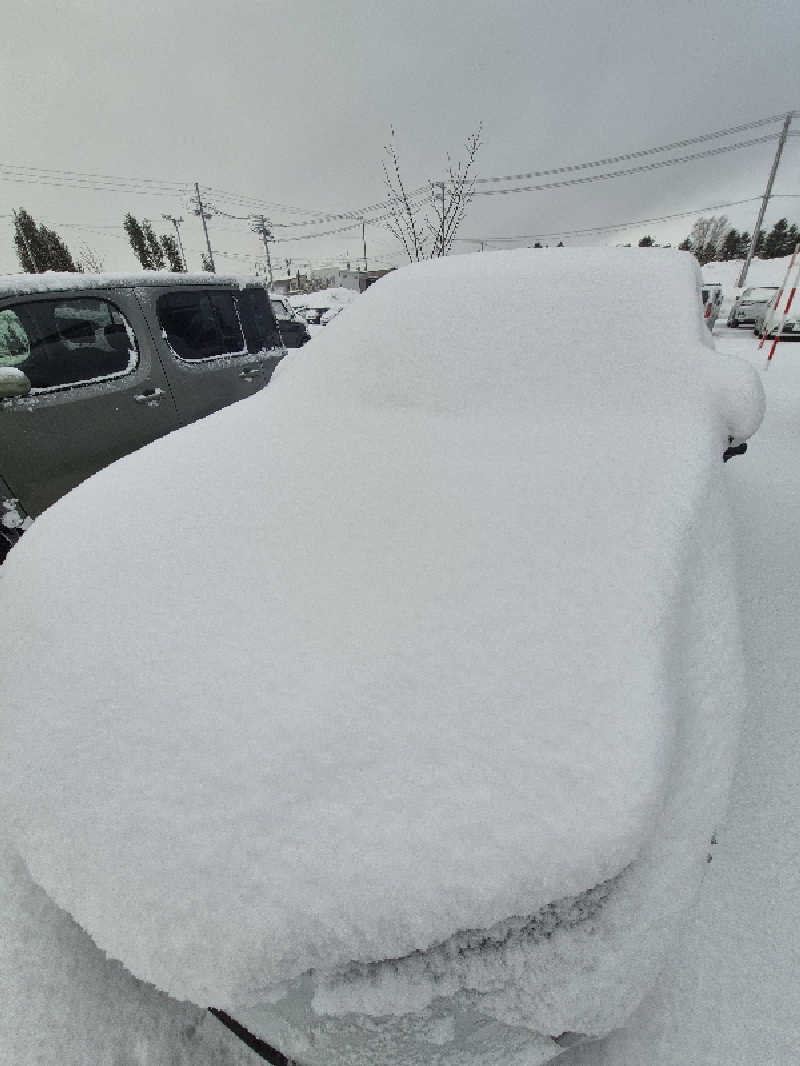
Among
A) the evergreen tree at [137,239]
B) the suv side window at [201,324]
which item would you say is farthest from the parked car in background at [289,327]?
the evergreen tree at [137,239]

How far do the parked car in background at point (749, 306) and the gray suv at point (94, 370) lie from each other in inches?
656

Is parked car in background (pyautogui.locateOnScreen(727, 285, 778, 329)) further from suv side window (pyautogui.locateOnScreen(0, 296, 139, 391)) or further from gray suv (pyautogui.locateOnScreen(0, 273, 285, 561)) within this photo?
suv side window (pyautogui.locateOnScreen(0, 296, 139, 391))

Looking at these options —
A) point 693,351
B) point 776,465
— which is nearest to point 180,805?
point 693,351

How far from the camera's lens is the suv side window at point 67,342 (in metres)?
2.73

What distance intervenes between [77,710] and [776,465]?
14.5 ft

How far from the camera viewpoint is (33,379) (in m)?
2.79

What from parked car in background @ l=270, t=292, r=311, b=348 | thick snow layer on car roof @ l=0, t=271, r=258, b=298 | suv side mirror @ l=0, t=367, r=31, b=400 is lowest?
parked car in background @ l=270, t=292, r=311, b=348

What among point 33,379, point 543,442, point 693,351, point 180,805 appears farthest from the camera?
point 33,379

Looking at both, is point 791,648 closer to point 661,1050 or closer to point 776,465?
point 661,1050

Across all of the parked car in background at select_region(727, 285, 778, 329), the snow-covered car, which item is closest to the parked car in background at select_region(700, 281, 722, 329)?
the snow-covered car

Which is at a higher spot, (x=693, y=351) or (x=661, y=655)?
(x=693, y=351)

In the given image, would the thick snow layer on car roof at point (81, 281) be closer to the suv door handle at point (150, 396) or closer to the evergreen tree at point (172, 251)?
the suv door handle at point (150, 396)

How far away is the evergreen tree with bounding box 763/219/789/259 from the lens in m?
46.4

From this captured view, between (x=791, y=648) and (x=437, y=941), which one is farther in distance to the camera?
(x=791, y=648)
